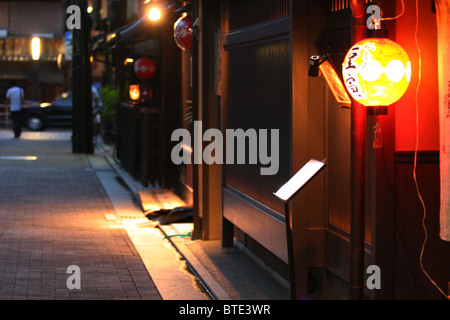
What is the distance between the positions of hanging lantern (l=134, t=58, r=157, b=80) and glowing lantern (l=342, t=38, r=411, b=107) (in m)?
12.6

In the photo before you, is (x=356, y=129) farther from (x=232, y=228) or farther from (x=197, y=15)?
(x=197, y=15)

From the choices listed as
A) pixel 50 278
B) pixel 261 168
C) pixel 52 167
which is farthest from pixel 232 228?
pixel 52 167

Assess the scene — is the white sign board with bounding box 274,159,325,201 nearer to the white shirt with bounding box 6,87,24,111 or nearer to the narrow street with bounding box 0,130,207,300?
the narrow street with bounding box 0,130,207,300

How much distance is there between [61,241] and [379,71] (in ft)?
22.7

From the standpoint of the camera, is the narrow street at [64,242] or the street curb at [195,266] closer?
the street curb at [195,266]

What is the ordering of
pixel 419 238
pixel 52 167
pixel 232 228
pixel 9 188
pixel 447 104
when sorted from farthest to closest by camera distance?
pixel 52 167 < pixel 9 188 < pixel 232 228 < pixel 419 238 < pixel 447 104

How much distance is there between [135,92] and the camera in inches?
781

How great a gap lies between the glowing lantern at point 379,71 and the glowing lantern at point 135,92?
46.4 feet

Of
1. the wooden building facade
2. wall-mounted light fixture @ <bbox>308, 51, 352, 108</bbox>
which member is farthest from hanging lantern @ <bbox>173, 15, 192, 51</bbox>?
wall-mounted light fixture @ <bbox>308, 51, 352, 108</bbox>

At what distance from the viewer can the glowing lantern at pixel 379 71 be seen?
19.1 feet

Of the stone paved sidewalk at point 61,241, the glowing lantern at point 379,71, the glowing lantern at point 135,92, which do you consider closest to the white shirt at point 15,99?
the stone paved sidewalk at point 61,241

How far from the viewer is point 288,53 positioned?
8.22 m

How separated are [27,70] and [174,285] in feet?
126

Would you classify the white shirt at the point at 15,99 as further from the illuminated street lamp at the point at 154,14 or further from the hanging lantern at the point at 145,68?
the illuminated street lamp at the point at 154,14
